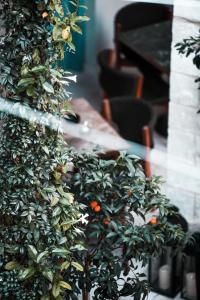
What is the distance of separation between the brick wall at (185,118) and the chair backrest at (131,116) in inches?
48.0

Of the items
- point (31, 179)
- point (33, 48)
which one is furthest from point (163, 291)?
point (33, 48)

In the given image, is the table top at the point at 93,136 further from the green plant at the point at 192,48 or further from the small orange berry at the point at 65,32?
the small orange berry at the point at 65,32

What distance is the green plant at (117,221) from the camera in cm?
501

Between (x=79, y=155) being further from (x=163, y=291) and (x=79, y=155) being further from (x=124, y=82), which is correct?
(x=124, y=82)

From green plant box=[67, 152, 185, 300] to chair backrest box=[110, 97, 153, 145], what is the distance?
2283 millimetres

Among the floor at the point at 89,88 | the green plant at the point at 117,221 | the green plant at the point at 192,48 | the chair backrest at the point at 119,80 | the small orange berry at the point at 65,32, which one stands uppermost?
the small orange berry at the point at 65,32

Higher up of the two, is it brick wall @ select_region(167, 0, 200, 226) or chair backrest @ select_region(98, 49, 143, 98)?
brick wall @ select_region(167, 0, 200, 226)

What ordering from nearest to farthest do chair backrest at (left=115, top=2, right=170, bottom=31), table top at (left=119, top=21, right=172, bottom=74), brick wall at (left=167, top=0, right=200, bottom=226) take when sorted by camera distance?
brick wall at (left=167, top=0, right=200, bottom=226) → table top at (left=119, top=21, right=172, bottom=74) → chair backrest at (left=115, top=2, right=170, bottom=31)

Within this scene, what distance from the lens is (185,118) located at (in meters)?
6.09

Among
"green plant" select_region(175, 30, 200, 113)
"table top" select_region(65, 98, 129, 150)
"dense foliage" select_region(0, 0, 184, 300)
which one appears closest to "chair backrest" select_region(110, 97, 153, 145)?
"table top" select_region(65, 98, 129, 150)

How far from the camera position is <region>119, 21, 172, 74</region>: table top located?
863 cm

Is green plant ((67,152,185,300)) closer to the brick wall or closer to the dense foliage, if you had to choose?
the dense foliage

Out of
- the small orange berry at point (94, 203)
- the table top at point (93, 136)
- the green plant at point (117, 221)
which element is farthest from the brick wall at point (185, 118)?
the small orange berry at point (94, 203)

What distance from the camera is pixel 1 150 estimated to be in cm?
456
